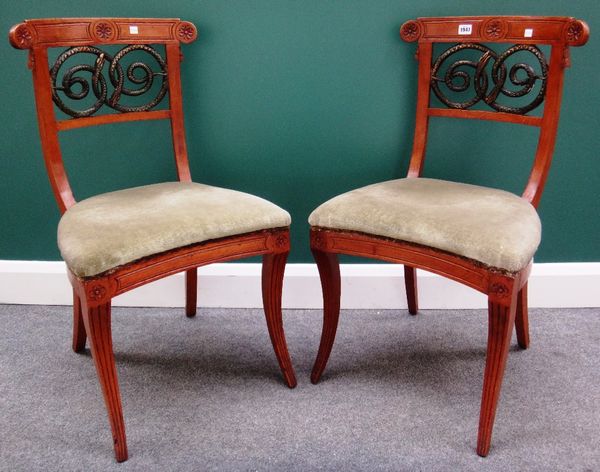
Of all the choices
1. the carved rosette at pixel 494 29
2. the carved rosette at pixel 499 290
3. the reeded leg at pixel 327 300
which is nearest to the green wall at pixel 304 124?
the carved rosette at pixel 494 29

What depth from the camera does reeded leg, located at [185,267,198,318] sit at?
213cm

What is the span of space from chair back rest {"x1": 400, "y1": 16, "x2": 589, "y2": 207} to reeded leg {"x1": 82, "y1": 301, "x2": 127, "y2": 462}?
1.00 metres

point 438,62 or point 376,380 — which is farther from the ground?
point 438,62

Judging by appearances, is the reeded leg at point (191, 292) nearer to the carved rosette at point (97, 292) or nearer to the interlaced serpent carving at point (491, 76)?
the carved rosette at point (97, 292)

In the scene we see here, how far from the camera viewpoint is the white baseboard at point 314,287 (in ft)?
7.16

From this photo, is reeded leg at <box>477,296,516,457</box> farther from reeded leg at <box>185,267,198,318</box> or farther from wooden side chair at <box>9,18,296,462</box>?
reeded leg at <box>185,267,198,318</box>

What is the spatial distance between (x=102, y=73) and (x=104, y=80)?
0.18 ft

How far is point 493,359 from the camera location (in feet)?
4.76

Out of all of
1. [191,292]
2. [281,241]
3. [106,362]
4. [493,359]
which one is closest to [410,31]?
[281,241]

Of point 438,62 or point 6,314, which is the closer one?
point 438,62

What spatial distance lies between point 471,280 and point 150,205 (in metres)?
0.80

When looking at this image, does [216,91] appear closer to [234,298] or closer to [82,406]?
[234,298]

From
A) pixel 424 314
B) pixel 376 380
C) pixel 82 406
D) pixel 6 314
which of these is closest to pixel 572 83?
pixel 424 314

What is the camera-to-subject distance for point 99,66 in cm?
177
